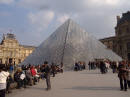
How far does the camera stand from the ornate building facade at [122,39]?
4894 centimetres

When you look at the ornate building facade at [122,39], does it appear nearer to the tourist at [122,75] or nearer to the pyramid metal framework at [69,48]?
the pyramid metal framework at [69,48]

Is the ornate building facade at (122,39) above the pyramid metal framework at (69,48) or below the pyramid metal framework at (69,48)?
above

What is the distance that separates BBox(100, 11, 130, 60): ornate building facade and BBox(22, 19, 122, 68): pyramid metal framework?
29702mm

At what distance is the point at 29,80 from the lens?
8.88m

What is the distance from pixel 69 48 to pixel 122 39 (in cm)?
3516

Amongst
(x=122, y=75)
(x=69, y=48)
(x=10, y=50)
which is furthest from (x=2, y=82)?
(x=10, y=50)

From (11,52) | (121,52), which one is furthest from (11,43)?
(121,52)

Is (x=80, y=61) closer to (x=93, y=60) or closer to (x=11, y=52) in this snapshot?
(x=93, y=60)

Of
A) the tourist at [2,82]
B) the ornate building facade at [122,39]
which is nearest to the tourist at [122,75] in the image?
the tourist at [2,82]

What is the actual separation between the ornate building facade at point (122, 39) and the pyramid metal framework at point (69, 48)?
2970 cm

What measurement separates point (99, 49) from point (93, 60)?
176 centimetres

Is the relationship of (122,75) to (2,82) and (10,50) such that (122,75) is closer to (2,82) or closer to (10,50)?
(2,82)

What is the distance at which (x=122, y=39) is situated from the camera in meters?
50.2

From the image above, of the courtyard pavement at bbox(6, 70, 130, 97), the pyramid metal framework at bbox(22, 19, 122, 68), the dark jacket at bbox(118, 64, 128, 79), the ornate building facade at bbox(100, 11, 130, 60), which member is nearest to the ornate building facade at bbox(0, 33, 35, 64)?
the ornate building facade at bbox(100, 11, 130, 60)
